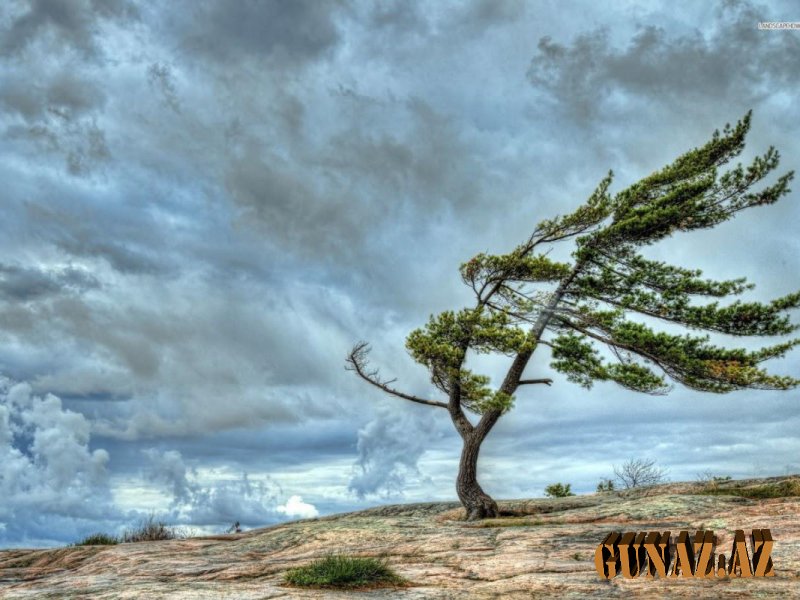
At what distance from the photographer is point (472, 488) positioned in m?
23.5

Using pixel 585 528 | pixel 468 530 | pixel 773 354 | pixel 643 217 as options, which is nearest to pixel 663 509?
pixel 585 528

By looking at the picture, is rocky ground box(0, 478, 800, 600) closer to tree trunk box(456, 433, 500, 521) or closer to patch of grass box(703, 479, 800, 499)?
patch of grass box(703, 479, 800, 499)

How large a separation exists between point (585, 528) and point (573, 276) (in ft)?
36.7

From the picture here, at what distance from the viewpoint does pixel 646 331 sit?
23047 mm

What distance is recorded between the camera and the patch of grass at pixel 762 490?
70.6ft

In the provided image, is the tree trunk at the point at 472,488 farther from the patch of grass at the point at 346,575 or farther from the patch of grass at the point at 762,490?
the patch of grass at the point at 346,575

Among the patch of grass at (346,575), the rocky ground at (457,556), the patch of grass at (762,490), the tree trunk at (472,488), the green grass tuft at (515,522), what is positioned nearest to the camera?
the rocky ground at (457,556)

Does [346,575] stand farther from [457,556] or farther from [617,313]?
[617,313]

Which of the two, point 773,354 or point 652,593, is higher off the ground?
point 773,354

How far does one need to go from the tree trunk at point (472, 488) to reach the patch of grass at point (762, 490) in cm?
700

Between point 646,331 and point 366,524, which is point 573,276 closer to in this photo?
point 646,331

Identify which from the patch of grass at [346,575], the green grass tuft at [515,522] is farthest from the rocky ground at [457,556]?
the patch of grass at [346,575]

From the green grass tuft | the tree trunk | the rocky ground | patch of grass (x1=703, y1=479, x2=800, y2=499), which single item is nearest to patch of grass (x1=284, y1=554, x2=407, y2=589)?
the rocky ground

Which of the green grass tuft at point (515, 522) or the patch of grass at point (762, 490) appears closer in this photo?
the green grass tuft at point (515, 522)
